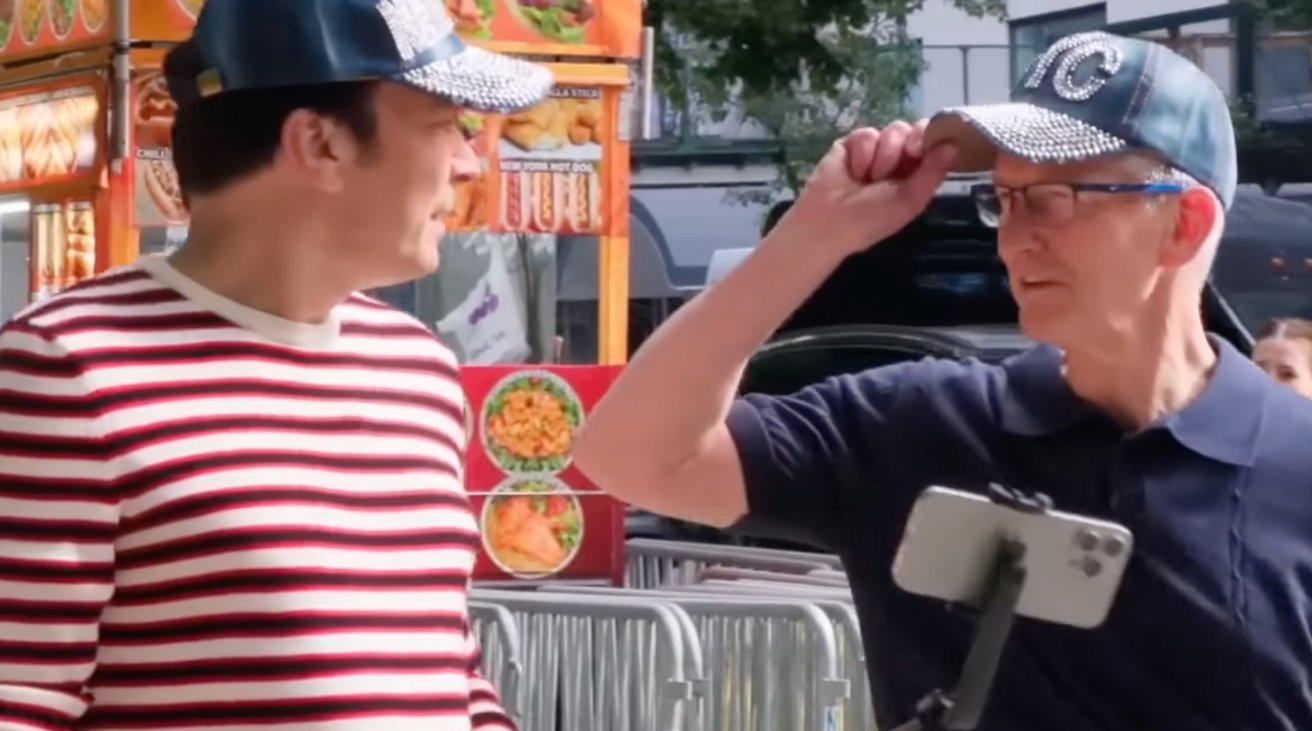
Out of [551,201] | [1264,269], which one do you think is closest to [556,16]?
[551,201]

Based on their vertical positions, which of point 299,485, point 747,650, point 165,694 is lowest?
point 747,650

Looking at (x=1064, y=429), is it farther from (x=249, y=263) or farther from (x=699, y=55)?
(x=699, y=55)

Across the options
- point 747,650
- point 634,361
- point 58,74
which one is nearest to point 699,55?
point 58,74

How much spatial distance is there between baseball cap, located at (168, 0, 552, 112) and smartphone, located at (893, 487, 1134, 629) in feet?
2.35

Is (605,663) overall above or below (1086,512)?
below

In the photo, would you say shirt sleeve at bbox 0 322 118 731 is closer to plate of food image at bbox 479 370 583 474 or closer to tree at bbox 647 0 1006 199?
plate of food image at bbox 479 370 583 474

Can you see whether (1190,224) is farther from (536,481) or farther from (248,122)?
(536,481)

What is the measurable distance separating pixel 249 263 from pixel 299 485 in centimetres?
26

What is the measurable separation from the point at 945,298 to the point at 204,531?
29.8ft

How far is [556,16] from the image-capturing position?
23.7 ft

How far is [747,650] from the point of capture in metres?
5.73


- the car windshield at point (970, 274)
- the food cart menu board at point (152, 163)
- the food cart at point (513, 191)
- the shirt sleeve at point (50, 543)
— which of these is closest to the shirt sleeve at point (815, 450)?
the shirt sleeve at point (50, 543)

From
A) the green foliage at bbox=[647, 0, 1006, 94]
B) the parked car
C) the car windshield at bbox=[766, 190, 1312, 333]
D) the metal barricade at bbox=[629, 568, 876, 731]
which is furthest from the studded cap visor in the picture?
the green foliage at bbox=[647, 0, 1006, 94]

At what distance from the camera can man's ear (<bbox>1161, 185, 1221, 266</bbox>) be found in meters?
2.79
